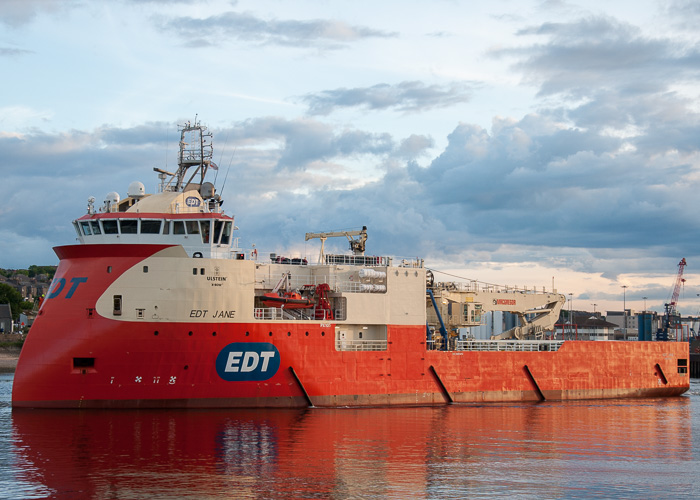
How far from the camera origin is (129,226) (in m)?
33.8

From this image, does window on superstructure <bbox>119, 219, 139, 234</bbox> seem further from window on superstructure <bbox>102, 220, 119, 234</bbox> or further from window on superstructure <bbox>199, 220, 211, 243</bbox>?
window on superstructure <bbox>199, 220, 211, 243</bbox>

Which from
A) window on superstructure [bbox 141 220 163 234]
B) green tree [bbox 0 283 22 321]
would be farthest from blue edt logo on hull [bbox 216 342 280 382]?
green tree [bbox 0 283 22 321]

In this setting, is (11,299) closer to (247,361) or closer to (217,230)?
(217,230)

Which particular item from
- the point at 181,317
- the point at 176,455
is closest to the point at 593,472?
the point at 176,455

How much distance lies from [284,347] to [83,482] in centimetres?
1411

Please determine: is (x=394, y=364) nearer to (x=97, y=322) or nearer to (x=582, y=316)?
(x=97, y=322)

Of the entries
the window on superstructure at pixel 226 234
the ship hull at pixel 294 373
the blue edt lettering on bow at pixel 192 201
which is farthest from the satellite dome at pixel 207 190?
the ship hull at pixel 294 373

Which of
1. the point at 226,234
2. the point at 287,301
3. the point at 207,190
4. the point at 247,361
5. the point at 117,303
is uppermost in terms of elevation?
the point at 207,190

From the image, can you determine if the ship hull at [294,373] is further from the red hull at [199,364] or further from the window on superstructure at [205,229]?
the window on superstructure at [205,229]

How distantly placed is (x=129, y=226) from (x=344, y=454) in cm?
1394

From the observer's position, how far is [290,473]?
22.9 meters

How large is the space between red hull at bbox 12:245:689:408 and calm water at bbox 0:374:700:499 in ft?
2.78

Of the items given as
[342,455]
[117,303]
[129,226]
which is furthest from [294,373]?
[342,455]

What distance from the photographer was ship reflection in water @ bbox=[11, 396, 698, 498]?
21.4 m
